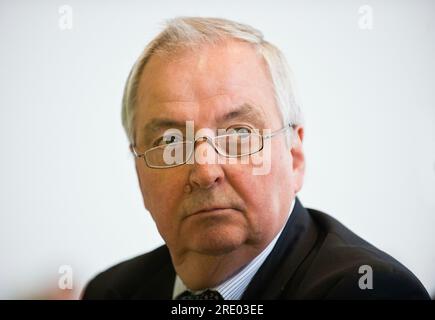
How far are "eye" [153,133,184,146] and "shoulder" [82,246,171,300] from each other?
0.41 meters

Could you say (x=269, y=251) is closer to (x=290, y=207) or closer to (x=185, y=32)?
(x=290, y=207)

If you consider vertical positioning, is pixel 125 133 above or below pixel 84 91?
below

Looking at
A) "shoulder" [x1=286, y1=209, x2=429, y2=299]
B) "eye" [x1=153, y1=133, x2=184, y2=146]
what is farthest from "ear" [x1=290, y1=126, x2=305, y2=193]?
"eye" [x1=153, y1=133, x2=184, y2=146]

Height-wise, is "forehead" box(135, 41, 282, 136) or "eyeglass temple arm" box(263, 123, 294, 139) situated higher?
"forehead" box(135, 41, 282, 136)

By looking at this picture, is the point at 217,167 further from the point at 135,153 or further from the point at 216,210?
the point at 135,153

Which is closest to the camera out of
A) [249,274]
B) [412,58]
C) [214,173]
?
[214,173]

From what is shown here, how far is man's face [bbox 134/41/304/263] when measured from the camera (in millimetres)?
1535

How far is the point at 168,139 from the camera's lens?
1.60 m

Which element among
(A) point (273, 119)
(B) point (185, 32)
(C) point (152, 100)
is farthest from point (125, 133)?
(A) point (273, 119)

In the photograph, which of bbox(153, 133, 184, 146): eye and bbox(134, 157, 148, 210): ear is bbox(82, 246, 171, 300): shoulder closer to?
bbox(134, 157, 148, 210): ear

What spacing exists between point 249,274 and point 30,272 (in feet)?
2.48

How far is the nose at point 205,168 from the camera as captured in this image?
1508 mm

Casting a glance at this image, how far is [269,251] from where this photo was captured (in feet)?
5.30

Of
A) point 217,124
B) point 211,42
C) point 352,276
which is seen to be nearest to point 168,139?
point 217,124
